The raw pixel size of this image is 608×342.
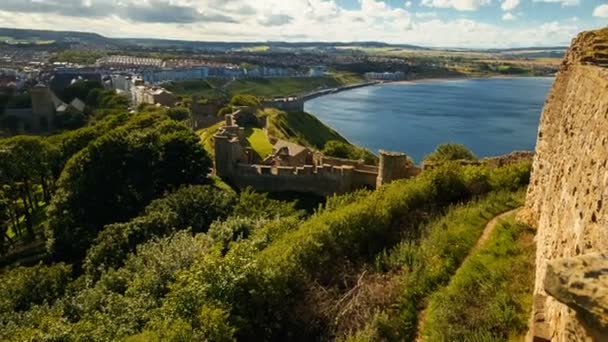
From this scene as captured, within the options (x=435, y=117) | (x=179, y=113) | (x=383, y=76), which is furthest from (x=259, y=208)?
(x=383, y=76)

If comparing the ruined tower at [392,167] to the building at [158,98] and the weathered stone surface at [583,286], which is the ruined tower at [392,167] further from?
the building at [158,98]

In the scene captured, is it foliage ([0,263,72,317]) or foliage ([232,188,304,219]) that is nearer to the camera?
foliage ([0,263,72,317])

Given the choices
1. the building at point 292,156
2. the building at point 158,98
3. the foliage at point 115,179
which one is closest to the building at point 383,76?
the building at point 158,98

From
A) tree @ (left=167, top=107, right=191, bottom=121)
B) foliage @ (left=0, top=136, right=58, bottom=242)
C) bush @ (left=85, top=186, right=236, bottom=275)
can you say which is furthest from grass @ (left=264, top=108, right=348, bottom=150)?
bush @ (left=85, top=186, right=236, bottom=275)

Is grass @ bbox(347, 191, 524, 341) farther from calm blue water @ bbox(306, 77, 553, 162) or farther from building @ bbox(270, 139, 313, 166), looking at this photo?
calm blue water @ bbox(306, 77, 553, 162)

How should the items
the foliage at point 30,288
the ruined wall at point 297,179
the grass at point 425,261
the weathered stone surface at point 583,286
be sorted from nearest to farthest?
the weathered stone surface at point 583,286, the grass at point 425,261, the foliage at point 30,288, the ruined wall at point 297,179

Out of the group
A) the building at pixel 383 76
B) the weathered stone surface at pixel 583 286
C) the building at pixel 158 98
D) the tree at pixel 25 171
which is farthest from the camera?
the building at pixel 383 76

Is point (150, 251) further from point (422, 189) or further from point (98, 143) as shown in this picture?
point (98, 143)

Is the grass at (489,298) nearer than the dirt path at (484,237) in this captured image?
Yes
